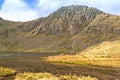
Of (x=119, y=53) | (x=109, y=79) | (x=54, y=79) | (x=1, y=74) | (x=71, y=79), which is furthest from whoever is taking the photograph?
(x=119, y=53)

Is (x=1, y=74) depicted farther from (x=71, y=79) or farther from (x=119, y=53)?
(x=119, y=53)

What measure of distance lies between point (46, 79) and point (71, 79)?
7244 mm

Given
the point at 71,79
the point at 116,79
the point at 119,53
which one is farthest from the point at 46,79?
the point at 119,53

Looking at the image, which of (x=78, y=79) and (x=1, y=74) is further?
(x=1, y=74)

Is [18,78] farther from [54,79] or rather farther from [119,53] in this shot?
[119,53]

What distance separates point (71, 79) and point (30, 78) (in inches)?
402

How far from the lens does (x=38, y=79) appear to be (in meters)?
64.6

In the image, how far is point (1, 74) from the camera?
246 ft

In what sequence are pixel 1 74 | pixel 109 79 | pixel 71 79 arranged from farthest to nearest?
pixel 109 79, pixel 1 74, pixel 71 79

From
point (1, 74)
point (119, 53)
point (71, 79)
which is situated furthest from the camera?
point (119, 53)

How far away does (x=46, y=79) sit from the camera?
209ft

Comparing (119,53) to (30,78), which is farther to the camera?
(119,53)

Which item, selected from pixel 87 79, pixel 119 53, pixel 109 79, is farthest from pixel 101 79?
pixel 119 53

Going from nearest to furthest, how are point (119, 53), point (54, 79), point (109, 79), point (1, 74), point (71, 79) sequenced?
point (54, 79), point (71, 79), point (1, 74), point (109, 79), point (119, 53)
